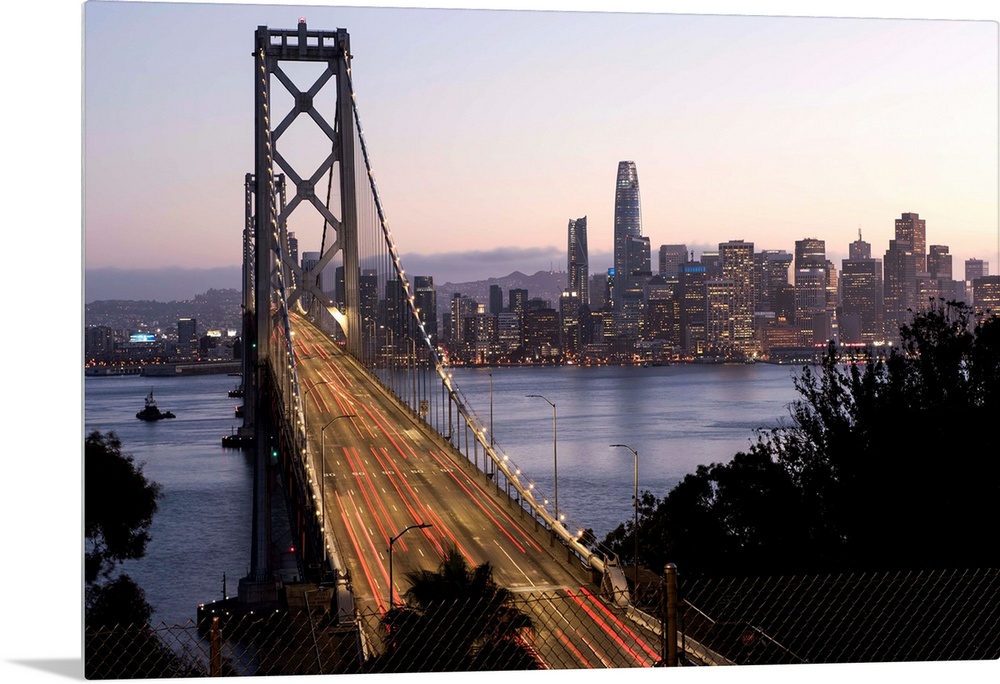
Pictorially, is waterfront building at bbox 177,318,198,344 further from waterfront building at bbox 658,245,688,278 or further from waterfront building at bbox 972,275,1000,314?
waterfront building at bbox 972,275,1000,314

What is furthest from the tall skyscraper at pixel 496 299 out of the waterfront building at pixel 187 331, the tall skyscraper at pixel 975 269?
the tall skyscraper at pixel 975 269

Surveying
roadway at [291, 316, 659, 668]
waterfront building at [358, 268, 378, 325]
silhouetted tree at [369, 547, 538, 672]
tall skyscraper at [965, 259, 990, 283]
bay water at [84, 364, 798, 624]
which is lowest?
bay water at [84, 364, 798, 624]

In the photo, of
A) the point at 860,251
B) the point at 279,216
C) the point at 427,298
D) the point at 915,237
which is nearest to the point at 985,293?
the point at 915,237

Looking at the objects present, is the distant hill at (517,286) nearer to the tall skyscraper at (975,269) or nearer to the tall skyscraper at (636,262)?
the tall skyscraper at (636,262)

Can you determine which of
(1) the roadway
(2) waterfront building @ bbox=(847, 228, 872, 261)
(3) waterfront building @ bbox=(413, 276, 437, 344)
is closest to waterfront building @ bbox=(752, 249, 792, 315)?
(2) waterfront building @ bbox=(847, 228, 872, 261)

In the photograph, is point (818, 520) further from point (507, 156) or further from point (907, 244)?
point (907, 244)

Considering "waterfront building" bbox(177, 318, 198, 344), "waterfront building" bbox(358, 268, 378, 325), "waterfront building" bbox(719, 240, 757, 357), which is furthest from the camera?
"waterfront building" bbox(719, 240, 757, 357)
